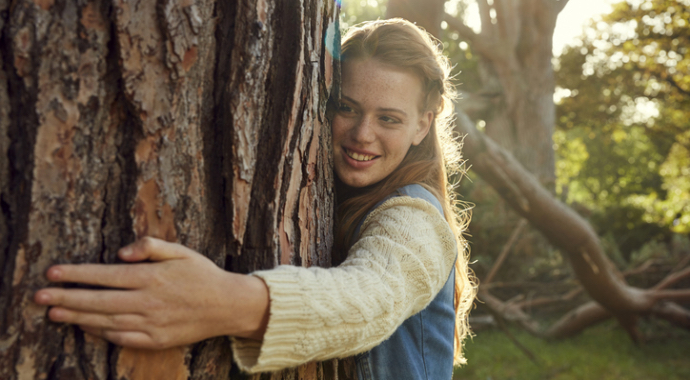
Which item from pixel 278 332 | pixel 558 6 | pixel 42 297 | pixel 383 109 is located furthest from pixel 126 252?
pixel 558 6

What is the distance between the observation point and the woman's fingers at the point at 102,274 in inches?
39.7

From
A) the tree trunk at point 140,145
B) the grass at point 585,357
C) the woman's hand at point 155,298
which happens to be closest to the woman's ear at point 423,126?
the tree trunk at point 140,145

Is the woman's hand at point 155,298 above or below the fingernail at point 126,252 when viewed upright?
below

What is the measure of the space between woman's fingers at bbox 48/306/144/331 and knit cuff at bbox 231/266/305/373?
0.87 ft

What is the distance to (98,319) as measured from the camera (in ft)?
3.39

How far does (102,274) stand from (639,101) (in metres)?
18.5

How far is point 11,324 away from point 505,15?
456 inches

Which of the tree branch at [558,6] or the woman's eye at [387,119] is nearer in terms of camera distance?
the woman's eye at [387,119]

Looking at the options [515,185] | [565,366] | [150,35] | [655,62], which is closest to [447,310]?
[150,35]

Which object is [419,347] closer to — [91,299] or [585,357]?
[91,299]

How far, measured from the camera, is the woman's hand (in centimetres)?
102

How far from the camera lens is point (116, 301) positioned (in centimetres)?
103

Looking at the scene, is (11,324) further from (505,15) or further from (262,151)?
(505,15)

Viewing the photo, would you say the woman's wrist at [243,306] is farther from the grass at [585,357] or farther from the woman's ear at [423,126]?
the grass at [585,357]
